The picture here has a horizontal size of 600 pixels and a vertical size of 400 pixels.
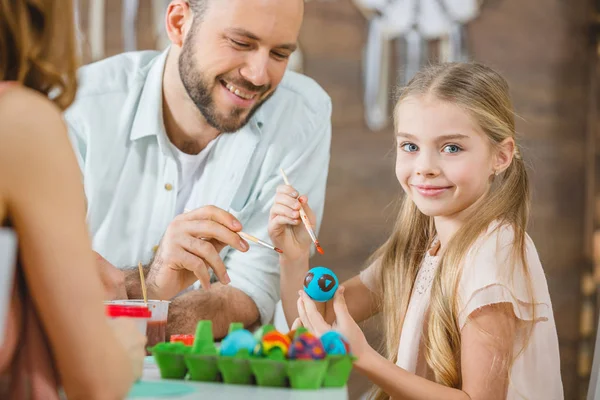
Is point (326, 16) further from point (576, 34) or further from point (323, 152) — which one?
point (576, 34)

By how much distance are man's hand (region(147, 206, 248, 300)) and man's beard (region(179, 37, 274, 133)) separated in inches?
24.2

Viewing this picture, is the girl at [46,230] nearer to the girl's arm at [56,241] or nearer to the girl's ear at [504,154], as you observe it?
the girl's arm at [56,241]

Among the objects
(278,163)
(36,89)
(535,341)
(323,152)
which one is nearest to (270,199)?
(278,163)

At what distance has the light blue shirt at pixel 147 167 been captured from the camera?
2.56 metres

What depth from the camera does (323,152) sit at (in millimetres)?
2932

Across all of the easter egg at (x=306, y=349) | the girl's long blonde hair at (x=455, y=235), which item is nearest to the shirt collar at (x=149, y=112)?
the girl's long blonde hair at (x=455, y=235)

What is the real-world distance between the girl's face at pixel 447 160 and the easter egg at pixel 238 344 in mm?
868

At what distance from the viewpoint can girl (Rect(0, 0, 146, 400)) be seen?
84cm

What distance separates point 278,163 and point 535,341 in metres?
1.19

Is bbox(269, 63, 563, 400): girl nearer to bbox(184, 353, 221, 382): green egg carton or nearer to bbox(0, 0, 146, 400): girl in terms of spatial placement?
bbox(184, 353, 221, 382): green egg carton

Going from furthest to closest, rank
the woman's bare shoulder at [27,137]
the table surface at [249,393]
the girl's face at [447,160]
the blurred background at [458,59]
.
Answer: the blurred background at [458,59], the girl's face at [447,160], the table surface at [249,393], the woman's bare shoulder at [27,137]

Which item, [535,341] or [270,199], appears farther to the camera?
[270,199]

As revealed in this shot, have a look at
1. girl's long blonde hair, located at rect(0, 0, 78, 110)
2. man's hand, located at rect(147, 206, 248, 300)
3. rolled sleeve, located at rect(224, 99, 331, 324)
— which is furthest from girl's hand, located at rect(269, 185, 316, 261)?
girl's long blonde hair, located at rect(0, 0, 78, 110)

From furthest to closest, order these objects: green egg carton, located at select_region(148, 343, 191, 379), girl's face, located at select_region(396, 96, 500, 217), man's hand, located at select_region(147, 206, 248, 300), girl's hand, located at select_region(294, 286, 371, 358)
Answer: man's hand, located at select_region(147, 206, 248, 300), girl's face, located at select_region(396, 96, 500, 217), girl's hand, located at select_region(294, 286, 371, 358), green egg carton, located at select_region(148, 343, 191, 379)
